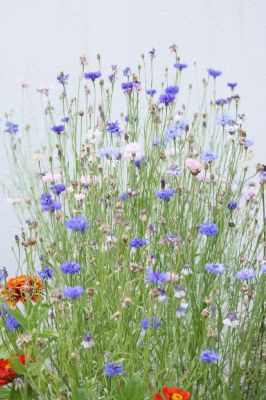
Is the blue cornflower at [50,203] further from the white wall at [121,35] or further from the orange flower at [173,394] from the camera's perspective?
the white wall at [121,35]

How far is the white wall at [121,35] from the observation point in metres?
4.18

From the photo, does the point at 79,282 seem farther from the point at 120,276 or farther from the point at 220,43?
the point at 220,43

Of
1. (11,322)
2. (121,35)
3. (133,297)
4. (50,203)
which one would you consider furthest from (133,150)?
(121,35)

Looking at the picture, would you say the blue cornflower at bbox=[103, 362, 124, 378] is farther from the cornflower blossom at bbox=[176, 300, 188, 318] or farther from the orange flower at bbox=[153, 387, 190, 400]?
the cornflower blossom at bbox=[176, 300, 188, 318]

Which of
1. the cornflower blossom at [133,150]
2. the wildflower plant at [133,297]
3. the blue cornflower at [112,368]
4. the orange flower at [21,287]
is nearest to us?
the blue cornflower at [112,368]

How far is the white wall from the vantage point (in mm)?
4184

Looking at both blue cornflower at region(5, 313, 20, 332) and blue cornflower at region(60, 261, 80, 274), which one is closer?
blue cornflower at region(60, 261, 80, 274)

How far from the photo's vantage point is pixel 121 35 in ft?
13.8

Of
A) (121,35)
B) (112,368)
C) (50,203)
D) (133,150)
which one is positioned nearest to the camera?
(112,368)

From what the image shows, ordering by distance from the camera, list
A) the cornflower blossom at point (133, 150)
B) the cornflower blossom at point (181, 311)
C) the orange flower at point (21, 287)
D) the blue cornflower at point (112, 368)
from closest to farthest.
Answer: the blue cornflower at point (112, 368), the cornflower blossom at point (181, 311), the orange flower at point (21, 287), the cornflower blossom at point (133, 150)

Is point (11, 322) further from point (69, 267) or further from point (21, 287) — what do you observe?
point (69, 267)

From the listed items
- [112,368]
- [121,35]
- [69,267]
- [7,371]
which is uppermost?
Result: [121,35]

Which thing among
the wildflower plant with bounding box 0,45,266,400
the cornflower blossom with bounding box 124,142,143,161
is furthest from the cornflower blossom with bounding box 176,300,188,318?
the cornflower blossom with bounding box 124,142,143,161

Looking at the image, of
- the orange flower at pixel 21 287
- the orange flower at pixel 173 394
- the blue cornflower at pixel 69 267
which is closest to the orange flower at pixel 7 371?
the orange flower at pixel 21 287
